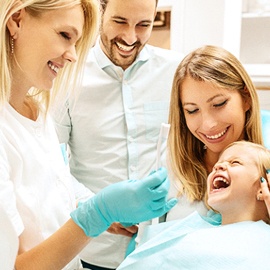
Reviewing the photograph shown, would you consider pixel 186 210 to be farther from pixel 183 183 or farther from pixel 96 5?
pixel 96 5

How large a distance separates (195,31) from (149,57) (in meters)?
0.79

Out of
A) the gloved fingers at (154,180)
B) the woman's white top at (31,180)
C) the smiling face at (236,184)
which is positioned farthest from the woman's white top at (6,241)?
the smiling face at (236,184)

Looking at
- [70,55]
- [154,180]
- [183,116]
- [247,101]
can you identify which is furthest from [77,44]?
[247,101]

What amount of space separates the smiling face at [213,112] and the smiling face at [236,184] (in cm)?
13

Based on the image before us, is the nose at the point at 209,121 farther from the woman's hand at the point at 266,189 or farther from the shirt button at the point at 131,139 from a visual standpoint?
the shirt button at the point at 131,139

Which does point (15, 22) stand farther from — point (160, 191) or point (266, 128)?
point (266, 128)

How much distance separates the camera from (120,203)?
48.6 inches

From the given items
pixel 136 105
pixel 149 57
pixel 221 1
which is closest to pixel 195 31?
pixel 221 1

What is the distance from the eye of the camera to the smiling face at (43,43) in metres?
1.17

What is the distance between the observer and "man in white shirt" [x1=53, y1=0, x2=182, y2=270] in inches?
77.7

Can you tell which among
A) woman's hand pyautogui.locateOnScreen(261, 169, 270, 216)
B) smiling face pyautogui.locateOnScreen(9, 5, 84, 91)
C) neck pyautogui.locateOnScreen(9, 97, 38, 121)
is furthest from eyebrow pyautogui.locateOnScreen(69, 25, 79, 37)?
woman's hand pyautogui.locateOnScreen(261, 169, 270, 216)

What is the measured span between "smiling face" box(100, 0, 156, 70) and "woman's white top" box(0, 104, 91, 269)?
2.30 ft

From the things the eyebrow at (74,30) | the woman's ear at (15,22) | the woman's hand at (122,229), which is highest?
the woman's ear at (15,22)

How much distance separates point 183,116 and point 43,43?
86 centimetres
